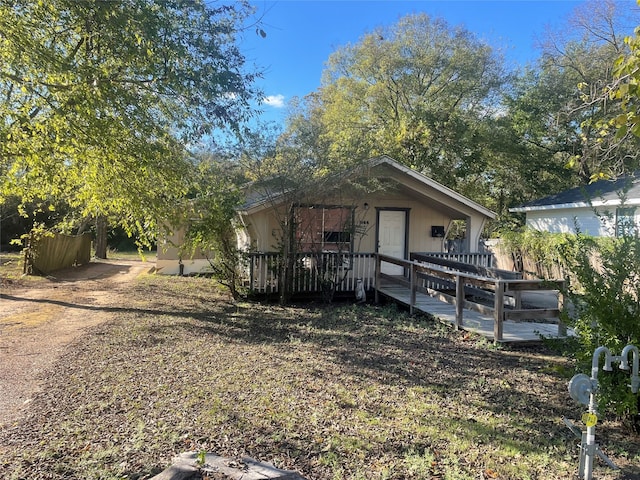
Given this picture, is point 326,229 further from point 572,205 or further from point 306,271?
point 572,205

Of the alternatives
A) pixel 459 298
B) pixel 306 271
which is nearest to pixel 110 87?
pixel 306 271

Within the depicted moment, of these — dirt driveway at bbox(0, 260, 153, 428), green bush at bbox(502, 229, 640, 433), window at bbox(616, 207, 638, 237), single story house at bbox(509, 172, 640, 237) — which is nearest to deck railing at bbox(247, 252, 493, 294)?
dirt driveway at bbox(0, 260, 153, 428)

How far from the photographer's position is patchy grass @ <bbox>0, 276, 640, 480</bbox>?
3121 mm

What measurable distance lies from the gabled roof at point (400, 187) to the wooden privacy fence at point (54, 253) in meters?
7.08

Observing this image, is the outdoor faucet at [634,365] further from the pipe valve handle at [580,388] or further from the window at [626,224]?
the window at [626,224]

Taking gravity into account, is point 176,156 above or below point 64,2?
below

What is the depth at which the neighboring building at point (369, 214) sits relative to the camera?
9.39 meters

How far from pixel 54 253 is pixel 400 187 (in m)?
12.8

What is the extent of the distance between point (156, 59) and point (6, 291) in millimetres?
9002

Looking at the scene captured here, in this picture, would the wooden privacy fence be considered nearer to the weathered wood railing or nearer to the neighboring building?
the neighboring building

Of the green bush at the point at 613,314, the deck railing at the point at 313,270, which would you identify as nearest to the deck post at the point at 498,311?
the green bush at the point at 613,314

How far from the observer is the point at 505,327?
708 centimetres

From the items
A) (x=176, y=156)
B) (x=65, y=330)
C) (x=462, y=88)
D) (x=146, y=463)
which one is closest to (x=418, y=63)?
(x=462, y=88)

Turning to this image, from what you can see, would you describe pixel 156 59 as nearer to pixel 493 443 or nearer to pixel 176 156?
pixel 176 156
